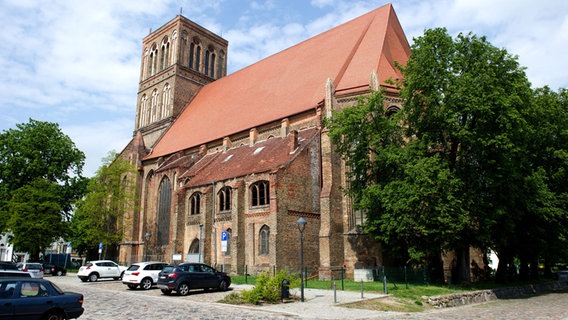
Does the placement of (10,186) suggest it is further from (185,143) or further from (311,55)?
(311,55)

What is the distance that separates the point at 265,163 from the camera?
27656 millimetres

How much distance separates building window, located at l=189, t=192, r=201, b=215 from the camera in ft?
102

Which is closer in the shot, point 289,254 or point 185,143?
point 289,254

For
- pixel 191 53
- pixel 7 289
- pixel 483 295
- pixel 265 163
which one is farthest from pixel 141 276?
pixel 191 53

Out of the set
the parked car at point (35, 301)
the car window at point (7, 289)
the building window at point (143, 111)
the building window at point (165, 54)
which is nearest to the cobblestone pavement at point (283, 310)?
the parked car at point (35, 301)

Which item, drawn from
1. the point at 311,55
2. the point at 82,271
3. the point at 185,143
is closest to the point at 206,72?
the point at 185,143

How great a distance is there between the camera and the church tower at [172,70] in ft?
155

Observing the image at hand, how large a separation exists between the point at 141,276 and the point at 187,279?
393 cm

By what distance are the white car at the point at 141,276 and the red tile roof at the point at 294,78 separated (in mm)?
14555

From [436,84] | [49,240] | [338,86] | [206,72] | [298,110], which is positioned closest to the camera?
[436,84]

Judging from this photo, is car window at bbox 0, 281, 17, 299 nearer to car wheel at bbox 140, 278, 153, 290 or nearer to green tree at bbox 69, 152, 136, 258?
car wheel at bbox 140, 278, 153, 290

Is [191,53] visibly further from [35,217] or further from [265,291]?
[265,291]

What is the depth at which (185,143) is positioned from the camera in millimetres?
39375

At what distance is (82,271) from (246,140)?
582 inches
